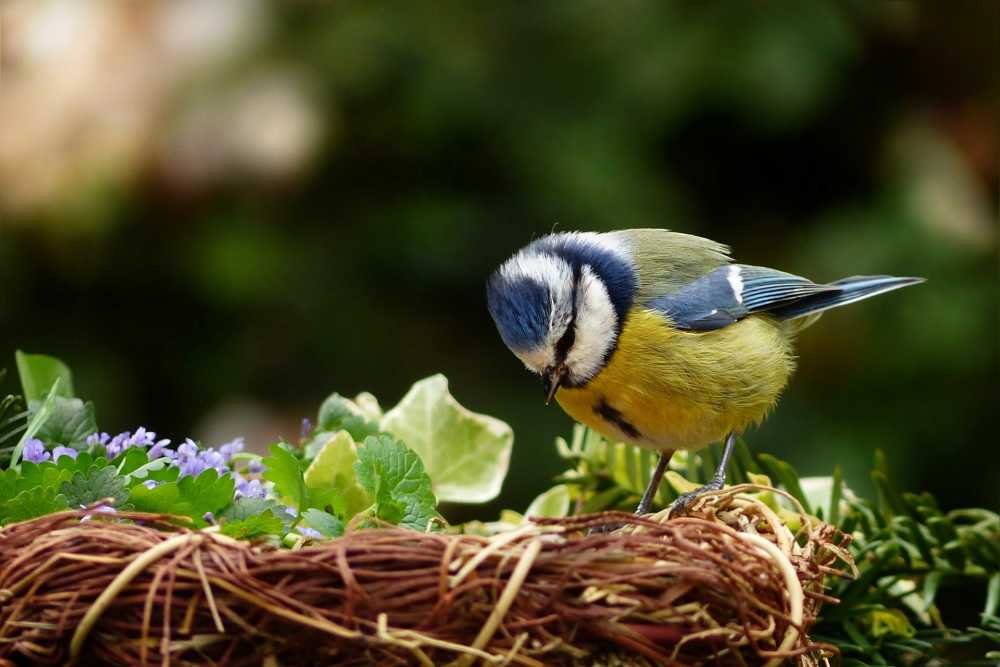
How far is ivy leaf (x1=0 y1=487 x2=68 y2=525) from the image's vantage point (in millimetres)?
1225

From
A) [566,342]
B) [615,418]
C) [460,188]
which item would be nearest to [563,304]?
[566,342]

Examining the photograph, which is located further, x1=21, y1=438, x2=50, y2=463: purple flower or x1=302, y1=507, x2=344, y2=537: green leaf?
x1=21, y1=438, x2=50, y2=463: purple flower

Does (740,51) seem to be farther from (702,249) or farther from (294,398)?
(294,398)

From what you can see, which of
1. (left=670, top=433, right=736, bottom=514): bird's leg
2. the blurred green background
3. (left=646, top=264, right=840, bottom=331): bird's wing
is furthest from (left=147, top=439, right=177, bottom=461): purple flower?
the blurred green background

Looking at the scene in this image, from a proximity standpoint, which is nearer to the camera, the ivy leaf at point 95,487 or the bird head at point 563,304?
the ivy leaf at point 95,487

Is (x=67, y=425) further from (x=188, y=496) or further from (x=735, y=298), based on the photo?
(x=735, y=298)

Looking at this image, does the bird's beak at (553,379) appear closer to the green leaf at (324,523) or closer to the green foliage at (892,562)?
the green foliage at (892,562)

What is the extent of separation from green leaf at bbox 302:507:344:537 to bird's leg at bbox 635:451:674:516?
0.50 metres

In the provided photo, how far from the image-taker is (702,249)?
6.17 ft

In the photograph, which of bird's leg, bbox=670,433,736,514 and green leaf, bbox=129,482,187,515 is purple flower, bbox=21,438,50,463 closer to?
green leaf, bbox=129,482,187,515

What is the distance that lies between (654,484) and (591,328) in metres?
0.24

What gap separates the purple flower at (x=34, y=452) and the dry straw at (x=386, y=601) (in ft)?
0.84

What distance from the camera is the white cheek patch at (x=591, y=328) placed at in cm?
168

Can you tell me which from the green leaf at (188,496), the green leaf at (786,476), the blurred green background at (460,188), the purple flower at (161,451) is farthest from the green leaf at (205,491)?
the blurred green background at (460,188)
